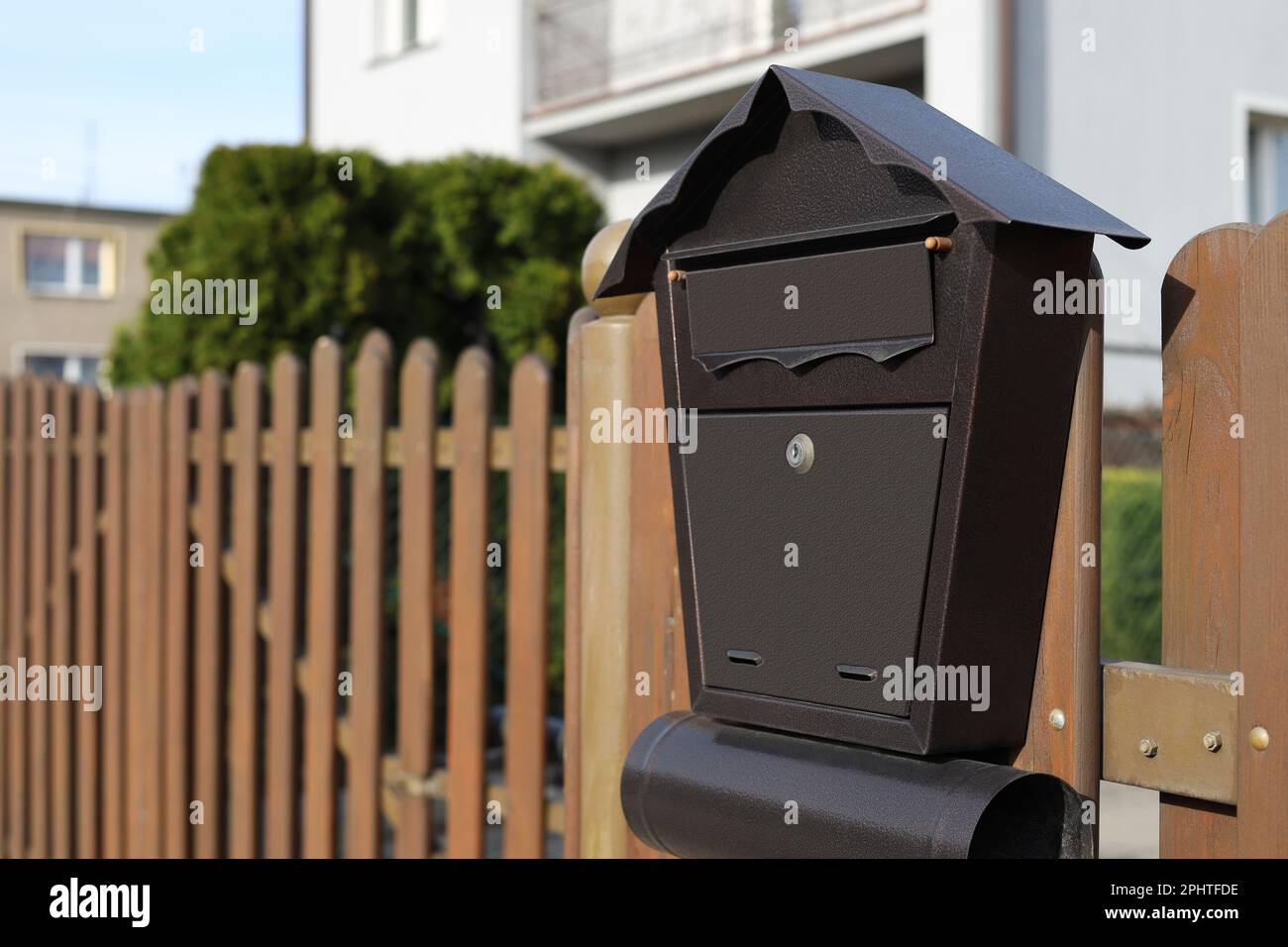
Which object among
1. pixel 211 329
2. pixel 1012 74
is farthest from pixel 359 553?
pixel 1012 74

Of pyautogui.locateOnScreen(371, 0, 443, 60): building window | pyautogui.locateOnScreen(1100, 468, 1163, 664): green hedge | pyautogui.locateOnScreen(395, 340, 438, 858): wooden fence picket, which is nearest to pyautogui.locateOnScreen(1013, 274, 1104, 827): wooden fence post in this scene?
pyautogui.locateOnScreen(395, 340, 438, 858): wooden fence picket

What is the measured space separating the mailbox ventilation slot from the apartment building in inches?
275

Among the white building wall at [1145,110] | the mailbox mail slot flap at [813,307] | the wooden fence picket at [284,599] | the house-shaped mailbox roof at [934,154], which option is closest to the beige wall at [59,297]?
the white building wall at [1145,110]

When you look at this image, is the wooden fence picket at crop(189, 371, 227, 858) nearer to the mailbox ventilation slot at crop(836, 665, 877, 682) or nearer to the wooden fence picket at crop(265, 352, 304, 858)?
the wooden fence picket at crop(265, 352, 304, 858)

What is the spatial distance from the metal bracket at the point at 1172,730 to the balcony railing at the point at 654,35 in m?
8.39

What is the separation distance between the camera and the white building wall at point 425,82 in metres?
12.3

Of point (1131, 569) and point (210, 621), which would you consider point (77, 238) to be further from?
point (210, 621)

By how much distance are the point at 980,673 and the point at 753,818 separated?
0.30 metres

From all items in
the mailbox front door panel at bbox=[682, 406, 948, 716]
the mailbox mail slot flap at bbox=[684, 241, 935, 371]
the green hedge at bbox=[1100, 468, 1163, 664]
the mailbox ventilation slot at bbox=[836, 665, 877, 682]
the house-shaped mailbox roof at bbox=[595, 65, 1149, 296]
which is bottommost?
the green hedge at bbox=[1100, 468, 1163, 664]

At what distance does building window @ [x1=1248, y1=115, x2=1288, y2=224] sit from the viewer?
9.58 metres

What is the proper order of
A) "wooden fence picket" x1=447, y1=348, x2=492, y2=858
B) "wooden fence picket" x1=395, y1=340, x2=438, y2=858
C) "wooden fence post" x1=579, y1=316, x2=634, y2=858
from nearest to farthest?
"wooden fence post" x1=579, y1=316, x2=634, y2=858 < "wooden fence picket" x1=447, y1=348, x2=492, y2=858 < "wooden fence picket" x1=395, y1=340, x2=438, y2=858

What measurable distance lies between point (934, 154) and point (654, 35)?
34.7 feet

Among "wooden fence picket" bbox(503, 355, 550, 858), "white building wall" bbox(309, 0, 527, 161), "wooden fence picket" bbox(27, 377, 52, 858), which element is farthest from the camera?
"white building wall" bbox(309, 0, 527, 161)

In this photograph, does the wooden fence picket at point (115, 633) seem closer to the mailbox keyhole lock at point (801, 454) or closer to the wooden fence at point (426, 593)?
the wooden fence at point (426, 593)
